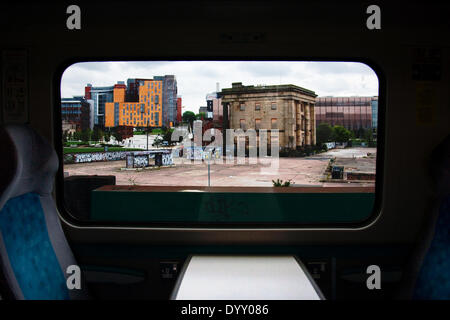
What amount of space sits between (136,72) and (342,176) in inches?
66.8

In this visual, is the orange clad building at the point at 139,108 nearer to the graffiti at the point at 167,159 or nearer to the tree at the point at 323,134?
the graffiti at the point at 167,159

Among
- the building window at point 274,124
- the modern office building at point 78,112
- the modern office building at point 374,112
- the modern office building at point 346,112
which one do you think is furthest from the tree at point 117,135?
the modern office building at point 374,112

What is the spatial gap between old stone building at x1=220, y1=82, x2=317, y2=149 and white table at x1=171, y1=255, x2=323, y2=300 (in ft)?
2.98

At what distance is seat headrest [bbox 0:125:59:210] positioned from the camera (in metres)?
1.23

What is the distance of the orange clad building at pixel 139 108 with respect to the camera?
7.35 feet

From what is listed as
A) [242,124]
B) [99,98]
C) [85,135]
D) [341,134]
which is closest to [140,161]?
[85,135]

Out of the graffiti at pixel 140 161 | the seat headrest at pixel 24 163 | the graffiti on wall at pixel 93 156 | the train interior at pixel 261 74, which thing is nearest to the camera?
the seat headrest at pixel 24 163

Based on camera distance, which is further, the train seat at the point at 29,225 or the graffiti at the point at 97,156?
the graffiti at the point at 97,156

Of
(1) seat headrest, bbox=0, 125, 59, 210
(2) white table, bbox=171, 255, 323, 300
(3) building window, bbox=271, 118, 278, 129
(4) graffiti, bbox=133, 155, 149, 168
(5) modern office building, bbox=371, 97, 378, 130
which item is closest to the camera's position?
(1) seat headrest, bbox=0, 125, 59, 210

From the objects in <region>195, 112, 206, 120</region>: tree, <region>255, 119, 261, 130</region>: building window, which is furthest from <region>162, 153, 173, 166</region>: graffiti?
<region>255, 119, 261, 130</region>: building window

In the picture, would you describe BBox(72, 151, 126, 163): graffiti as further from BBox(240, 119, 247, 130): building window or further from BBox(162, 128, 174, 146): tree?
BBox(240, 119, 247, 130): building window

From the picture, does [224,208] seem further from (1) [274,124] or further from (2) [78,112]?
(2) [78,112]

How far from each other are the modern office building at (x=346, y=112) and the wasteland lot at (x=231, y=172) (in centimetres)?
20

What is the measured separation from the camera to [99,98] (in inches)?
90.0
